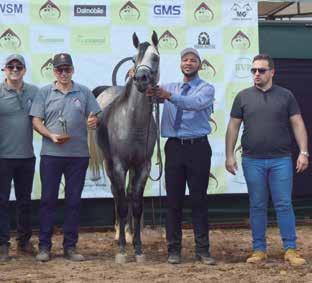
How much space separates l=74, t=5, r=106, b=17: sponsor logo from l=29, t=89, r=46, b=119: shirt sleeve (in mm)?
2055

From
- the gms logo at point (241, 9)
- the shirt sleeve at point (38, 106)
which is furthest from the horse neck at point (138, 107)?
the gms logo at point (241, 9)

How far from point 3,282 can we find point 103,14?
389cm

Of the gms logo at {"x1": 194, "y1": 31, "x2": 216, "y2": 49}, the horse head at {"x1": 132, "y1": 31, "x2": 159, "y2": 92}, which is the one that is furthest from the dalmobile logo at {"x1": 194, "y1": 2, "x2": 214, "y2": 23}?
Answer: the horse head at {"x1": 132, "y1": 31, "x2": 159, "y2": 92}

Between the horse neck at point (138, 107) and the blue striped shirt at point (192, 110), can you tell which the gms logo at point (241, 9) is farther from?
the horse neck at point (138, 107)

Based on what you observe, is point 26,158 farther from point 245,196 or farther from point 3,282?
point 245,196

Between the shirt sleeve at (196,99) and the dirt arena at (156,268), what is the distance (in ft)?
5.02

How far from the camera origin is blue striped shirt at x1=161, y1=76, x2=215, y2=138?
20.0 feet

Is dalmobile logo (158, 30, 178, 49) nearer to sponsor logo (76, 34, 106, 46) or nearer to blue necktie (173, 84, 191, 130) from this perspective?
sponsor logo (76, 34, 106, 46)

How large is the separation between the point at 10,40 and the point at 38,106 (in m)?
1.91

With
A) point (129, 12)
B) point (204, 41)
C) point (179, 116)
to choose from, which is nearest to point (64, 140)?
point (179, 116)

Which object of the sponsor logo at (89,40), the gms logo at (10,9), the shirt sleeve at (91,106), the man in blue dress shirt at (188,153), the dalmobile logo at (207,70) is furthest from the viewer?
the dalmobile logo at (207,70)

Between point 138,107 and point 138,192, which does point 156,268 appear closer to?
point 138,192

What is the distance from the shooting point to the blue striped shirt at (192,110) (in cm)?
609

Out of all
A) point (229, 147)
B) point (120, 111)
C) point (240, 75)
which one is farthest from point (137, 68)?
point (240, 75)
